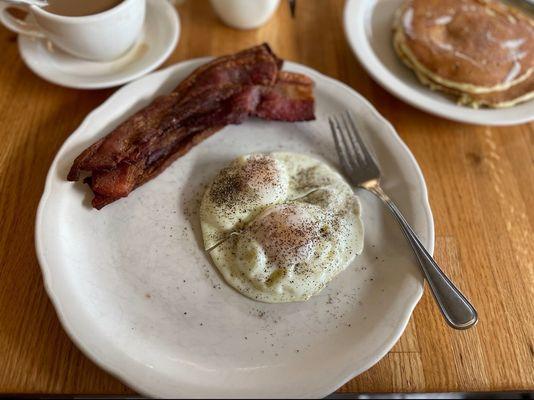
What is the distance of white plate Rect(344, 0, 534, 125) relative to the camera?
1475 millimetres

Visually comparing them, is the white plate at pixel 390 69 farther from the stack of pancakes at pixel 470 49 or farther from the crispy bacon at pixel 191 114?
the crispy bacon at pixel 191 114

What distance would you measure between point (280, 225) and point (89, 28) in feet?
2.74

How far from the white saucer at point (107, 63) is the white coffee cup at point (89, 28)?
4 cm

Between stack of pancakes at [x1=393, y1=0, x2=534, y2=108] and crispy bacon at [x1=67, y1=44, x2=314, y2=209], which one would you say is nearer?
crispy bacon at [x1=67, y1=44, x2=314, y2=209]

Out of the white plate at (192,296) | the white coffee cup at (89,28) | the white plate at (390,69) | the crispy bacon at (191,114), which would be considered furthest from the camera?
the white plate at (390,69)

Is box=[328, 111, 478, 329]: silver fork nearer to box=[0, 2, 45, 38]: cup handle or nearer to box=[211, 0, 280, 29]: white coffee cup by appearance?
box=[211, 0, 280, 29]: white coffee cup


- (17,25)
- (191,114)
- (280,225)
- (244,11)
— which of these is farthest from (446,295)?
(17,25)

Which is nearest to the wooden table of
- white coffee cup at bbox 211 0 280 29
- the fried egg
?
white coffee cup at bbox 211 0 280 29

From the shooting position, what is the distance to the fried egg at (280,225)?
45.0 inches

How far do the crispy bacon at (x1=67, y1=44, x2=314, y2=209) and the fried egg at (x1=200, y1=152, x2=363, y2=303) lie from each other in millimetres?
165

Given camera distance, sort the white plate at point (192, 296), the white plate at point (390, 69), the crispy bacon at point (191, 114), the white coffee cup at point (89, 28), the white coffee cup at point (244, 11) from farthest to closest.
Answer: the white coffee cup at point (244, 11) → the white plate at point (390, 69) → the white coffee cup at point (89, 28) → the crispy bacon at point (191, 114) → the white plate at point (192, 296)

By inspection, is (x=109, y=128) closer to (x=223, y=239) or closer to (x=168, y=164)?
(x=168, y=164)

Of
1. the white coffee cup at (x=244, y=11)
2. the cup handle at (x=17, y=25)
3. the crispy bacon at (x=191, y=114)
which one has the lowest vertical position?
the crispy bacon at (x=191, y=114)

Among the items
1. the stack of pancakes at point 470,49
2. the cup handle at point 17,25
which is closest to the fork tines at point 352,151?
the stack of pancakes at point 470,49
